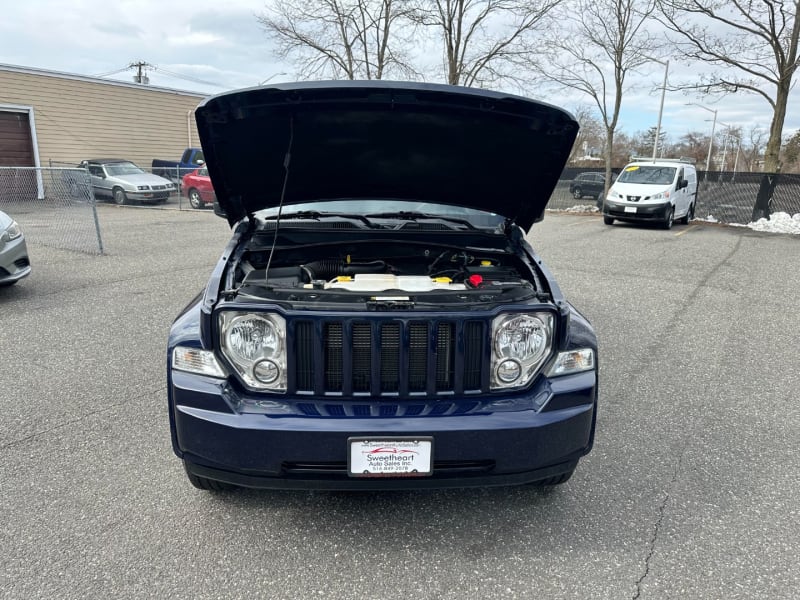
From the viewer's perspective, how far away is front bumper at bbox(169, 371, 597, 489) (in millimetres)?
2184

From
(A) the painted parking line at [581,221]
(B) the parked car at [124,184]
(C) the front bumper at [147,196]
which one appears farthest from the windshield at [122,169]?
(A) the painted parking line at [581,221]

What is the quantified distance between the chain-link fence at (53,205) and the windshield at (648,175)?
1367cm

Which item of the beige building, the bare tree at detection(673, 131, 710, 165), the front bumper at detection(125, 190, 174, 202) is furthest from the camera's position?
the bare tree at detection(673, 131, 710, 165)

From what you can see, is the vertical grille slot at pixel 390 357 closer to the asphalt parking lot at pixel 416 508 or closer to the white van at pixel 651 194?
the asphalt parking lot at pixel 416 508

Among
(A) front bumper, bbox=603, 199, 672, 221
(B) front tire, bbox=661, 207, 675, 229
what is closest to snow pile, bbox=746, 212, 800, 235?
(B) front tire, bbox=661, 207, 675, 229

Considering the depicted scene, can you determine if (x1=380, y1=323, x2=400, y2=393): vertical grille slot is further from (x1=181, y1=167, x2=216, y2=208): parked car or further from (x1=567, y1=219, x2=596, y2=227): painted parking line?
(x1=181, y1=167, x2=216, y2=208): parked car

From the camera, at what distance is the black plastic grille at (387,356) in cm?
231

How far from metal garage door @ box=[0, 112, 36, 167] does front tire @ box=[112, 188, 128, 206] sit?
453 centimetres

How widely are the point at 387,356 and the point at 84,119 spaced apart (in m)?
23.6

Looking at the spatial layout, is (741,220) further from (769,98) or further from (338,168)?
(338,168)

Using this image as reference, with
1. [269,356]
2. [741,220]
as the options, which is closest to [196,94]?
[741,220]

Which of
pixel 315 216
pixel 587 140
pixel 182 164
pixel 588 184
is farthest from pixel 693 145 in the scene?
pixel 315 216

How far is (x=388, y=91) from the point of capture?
2.64 m

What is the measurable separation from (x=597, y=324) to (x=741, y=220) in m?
15.5
